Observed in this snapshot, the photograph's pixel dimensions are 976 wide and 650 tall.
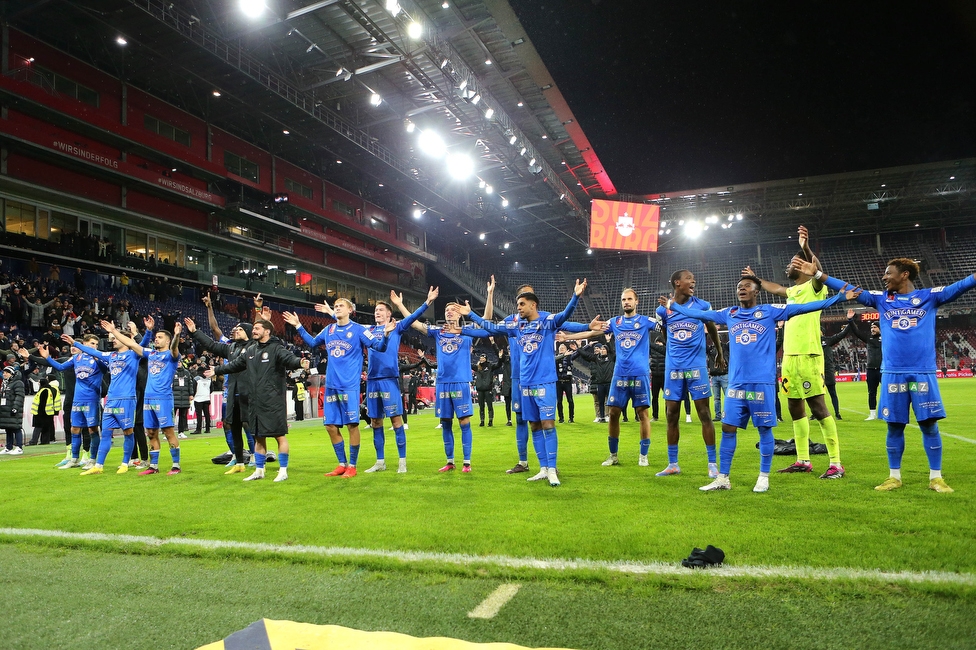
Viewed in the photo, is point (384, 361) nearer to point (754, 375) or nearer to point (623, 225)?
point (754, 375)

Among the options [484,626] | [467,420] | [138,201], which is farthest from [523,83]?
[484,626]

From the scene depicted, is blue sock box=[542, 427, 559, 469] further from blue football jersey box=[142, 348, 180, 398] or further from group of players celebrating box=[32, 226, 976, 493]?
blue football jersey box=[142, 348, 180, 398]

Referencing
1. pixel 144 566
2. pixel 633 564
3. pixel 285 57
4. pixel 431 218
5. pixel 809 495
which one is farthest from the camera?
pixel 431 218

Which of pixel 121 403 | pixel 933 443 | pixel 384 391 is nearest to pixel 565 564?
pixel 933 443

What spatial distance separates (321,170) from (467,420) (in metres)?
35.0

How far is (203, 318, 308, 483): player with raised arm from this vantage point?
7887mm

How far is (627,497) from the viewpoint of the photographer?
5.82 metres

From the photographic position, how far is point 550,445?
6.88m

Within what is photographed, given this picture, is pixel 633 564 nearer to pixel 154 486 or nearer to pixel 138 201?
pixel 154 486

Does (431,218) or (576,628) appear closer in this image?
(576,628)

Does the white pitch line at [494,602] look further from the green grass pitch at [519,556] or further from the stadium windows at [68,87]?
the stadium windows at [68,87]

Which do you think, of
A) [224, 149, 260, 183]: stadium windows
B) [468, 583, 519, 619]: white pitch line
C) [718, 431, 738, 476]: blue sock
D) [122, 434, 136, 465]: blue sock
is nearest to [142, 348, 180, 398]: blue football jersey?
[122, 434, 136, 465]: blue sock

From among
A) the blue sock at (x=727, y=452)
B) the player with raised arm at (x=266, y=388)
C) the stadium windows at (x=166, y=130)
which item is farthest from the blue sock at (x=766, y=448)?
the stadium windows at (x=166, y=130)

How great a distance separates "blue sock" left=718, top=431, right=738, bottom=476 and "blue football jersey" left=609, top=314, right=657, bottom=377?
7.70ft
